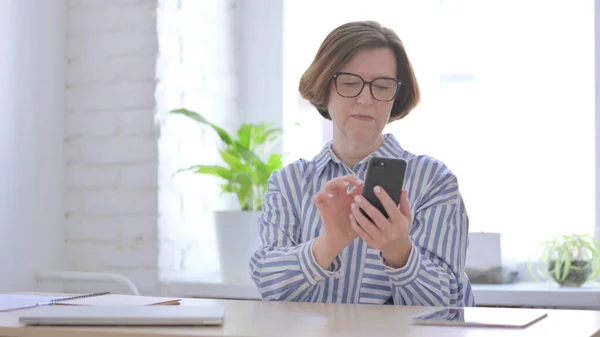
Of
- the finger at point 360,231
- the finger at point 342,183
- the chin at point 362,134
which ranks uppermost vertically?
the chin at point 362,134

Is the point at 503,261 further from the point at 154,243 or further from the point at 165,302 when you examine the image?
the point at 165,302

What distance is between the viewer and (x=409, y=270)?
162 centimetres

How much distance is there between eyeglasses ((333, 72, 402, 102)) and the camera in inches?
73.8

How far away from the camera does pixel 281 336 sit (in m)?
1.14

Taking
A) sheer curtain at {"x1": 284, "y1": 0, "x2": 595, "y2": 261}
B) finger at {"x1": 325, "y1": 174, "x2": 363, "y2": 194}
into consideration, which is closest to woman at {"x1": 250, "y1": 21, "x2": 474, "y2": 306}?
finger at {"x1": 325, "y1": 174, "x2": 363, "y2": 194}

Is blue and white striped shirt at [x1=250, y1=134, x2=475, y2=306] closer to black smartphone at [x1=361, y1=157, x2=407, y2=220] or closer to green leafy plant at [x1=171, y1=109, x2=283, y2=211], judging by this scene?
black smartphone at [x1=361, y1=157, x2=407, y2=220]

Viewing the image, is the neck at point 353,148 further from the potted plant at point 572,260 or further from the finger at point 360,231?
the potted plant at point 572,260

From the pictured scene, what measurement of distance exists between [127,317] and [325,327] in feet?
0.90

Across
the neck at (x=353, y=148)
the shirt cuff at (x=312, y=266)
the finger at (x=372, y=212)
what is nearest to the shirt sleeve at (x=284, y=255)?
the shirt cuff at (x=312, y=266)

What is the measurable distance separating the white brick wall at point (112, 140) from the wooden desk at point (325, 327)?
1.20m

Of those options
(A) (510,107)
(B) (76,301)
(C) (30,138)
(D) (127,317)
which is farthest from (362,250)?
(C) (30,138)

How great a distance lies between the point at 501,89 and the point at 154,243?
1.12 meters

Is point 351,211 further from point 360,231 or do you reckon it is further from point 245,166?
point 245,166

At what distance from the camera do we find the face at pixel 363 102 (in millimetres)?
1866
